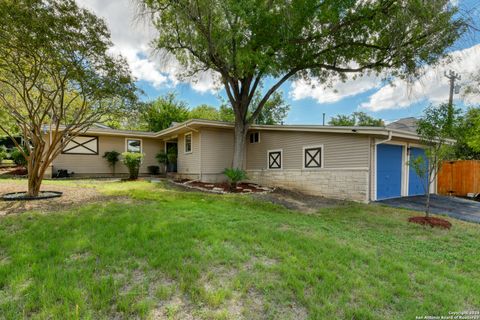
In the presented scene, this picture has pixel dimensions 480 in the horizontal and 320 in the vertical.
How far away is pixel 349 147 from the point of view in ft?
28.5

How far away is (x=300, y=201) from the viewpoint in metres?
8.20

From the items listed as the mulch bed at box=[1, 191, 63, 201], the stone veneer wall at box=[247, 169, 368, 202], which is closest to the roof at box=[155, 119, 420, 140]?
the stone veneer wall at box=[247, 169, 368, 202]

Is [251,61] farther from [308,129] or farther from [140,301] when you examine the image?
[140,301]

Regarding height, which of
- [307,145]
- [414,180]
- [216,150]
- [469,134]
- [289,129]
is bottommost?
[414,180]

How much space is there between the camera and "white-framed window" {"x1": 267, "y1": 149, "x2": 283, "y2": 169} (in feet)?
36.0

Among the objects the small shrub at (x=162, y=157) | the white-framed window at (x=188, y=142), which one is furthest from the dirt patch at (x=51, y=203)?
the small shrub at (x=162, y=157)

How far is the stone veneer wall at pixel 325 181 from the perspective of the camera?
8.42 meters

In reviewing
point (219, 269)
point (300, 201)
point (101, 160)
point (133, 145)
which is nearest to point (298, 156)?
point (300, 201)

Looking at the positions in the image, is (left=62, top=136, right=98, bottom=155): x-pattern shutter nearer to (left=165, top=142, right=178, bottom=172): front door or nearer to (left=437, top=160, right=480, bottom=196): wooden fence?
(left=165, top=142, right=178, bottom=172): front door

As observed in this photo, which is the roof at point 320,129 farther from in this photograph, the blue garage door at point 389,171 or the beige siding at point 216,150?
the blue garage door at point 389,171

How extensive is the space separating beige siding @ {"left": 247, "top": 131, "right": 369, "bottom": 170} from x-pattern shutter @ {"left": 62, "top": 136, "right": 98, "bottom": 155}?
28.9 feet

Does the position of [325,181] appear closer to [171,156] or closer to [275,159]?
[275,159]

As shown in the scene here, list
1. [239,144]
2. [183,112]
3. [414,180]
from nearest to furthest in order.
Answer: [414,180], [239,144], [183,112]

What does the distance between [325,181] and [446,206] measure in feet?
12.9
